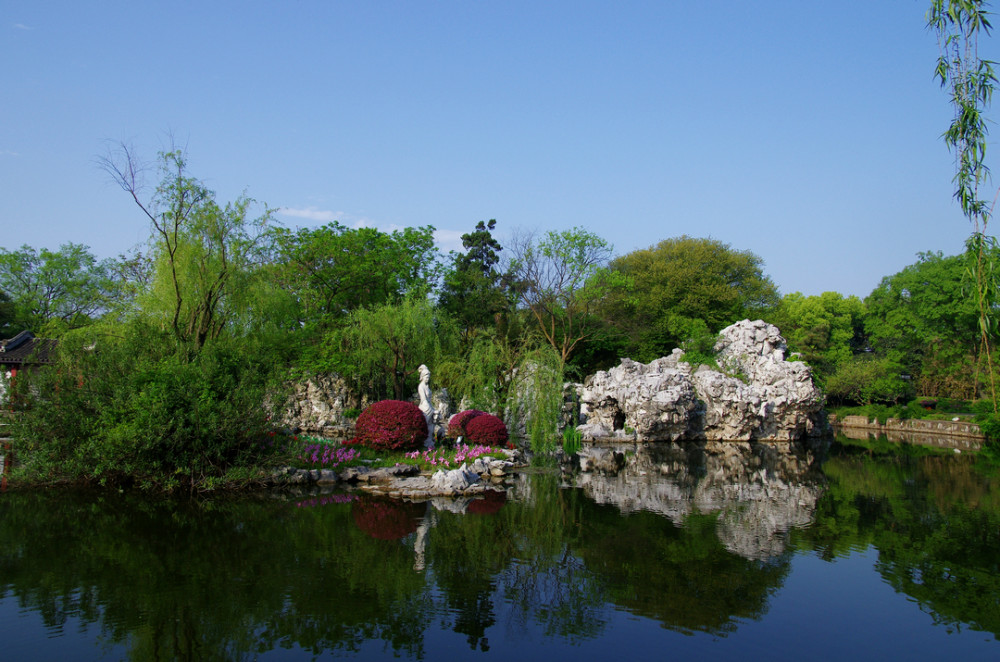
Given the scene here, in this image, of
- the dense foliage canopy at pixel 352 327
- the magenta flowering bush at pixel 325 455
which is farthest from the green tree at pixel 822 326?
the magenta flowering bush at pixel 325 455

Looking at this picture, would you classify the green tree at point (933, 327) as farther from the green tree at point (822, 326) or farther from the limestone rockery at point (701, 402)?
the limestone rockery at point (701, 402)

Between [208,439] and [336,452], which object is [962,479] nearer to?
[336,452]

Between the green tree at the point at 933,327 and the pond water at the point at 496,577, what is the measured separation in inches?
943

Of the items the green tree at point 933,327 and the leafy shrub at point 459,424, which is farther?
the green tree at point 933,327

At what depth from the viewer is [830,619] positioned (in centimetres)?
595

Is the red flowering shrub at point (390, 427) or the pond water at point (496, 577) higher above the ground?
the red flowering shrub at point (390, 427)

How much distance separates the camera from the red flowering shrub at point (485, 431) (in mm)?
15500

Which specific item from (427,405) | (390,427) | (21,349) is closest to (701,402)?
(427,405)

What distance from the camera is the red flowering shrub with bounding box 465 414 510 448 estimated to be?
15.5 metres

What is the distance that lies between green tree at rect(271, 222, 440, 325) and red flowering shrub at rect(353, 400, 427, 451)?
7.73 metres

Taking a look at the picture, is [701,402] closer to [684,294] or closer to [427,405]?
[684,294]

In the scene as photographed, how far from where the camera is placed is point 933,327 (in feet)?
110

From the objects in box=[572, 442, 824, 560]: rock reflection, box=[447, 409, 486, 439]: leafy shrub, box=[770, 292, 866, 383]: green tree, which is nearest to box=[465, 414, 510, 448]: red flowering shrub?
box=[447, 409, 486, 439]: leafy shrub

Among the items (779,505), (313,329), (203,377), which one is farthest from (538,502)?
(313,329)
